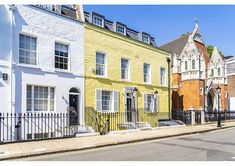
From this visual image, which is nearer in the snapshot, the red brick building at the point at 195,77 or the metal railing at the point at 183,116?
the metal railing at the point at 183,116

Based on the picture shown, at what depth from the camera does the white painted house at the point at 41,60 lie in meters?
14.4

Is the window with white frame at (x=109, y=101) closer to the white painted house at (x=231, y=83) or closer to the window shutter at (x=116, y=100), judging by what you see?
the window shutter at (x=116, y=100)

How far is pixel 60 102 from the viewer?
1677 cm

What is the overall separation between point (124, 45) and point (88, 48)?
3.89 m

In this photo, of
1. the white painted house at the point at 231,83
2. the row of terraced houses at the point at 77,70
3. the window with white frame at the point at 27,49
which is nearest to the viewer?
the row of terraced houses at the point at 77,70

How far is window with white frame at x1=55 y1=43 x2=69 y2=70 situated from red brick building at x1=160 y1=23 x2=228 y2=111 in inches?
770

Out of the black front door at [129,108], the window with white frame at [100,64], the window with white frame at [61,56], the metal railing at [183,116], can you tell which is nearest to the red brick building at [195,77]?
the metal railing at [183,116]

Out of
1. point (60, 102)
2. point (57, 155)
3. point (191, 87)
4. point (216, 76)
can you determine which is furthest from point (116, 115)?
point (216, 76)

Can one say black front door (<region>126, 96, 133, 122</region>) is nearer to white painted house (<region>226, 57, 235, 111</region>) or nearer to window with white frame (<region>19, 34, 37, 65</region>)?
window with white frame (<region>19, 34, 37, 65</region>)

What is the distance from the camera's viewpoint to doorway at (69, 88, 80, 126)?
17.3m

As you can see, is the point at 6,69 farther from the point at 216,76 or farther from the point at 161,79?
the point at 216,76

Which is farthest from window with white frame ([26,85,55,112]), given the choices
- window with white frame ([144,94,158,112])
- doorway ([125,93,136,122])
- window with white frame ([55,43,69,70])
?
window with white frame ([144,94,158,112])

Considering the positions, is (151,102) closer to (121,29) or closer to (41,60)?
(121,29)

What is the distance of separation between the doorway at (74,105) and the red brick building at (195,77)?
18.4m
